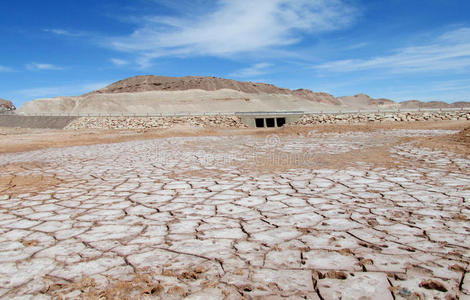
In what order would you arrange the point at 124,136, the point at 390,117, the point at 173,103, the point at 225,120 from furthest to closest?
the point at 173,103 → the point at 225,120 → the point at 390,117 → the point at 124,136

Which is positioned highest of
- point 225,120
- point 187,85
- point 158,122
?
point 187,85

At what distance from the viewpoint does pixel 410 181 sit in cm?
430

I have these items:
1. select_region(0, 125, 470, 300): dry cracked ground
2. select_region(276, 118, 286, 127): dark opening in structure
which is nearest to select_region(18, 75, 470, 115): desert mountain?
select_region(276, 118, 286, 127): dark opening in structure

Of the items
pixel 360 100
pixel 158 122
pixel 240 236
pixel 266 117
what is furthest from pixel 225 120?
pixel 360 100

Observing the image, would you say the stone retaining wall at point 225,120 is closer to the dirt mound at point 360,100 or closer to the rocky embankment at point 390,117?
the rocky embankment at point 390,117

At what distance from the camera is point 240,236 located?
8.36 ft

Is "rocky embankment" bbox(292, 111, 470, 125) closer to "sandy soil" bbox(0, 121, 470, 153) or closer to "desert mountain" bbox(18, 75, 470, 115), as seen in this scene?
A: "sandy soil" bbox(0, 121, 470, 153)

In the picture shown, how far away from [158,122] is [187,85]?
52.0 metres

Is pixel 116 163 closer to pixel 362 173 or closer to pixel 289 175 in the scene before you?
pixel 289 175

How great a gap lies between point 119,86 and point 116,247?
92976 millimetres

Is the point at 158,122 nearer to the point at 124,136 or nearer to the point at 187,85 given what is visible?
the point at 124,136

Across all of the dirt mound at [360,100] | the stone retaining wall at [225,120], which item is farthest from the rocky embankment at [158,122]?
the dirt mound at [360,100]

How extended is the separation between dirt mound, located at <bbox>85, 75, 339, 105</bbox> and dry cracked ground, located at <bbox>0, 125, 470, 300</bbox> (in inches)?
2928

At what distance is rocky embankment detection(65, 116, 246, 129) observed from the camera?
28.8 m
